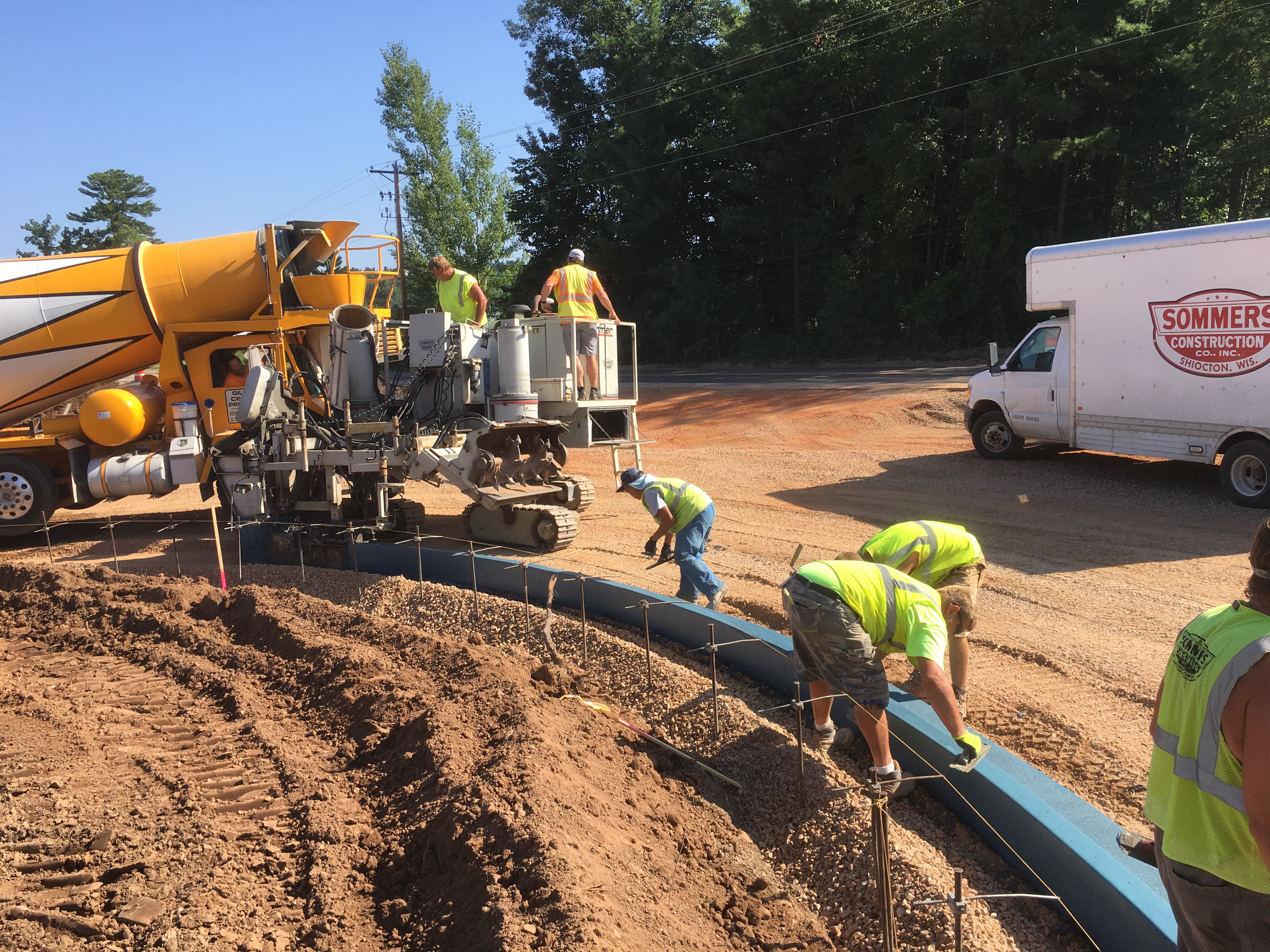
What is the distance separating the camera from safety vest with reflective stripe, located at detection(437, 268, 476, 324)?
35.4 feet

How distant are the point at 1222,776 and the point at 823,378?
23.2m

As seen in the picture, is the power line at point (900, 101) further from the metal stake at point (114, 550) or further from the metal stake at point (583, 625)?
the metal stake at point (114, 550)

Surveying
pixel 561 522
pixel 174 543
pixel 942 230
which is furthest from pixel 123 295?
pixel 942 230

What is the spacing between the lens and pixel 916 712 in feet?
16.0

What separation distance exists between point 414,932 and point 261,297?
9.36 metres

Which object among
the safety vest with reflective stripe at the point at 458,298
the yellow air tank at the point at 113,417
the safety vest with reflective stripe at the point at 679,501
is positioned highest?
the safety vest with reflective stripe at the point at 458,298

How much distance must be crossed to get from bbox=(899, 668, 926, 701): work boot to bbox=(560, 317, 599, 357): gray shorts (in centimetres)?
619

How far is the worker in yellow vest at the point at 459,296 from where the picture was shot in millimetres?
10797

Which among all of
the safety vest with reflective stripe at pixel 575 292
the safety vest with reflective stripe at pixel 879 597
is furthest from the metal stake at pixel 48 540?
the safety vest with reflective stripe at pixel 879 597

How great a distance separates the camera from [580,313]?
11.0m

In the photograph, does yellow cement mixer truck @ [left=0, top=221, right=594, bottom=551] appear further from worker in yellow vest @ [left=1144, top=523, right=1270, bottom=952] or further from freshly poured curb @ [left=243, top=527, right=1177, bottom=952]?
worker in yellow vest @ [left=1144, top=523, right=1270, bottom=952]

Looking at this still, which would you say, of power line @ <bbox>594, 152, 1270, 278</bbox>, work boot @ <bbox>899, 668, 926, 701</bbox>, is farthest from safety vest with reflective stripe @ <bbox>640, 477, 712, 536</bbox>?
power line @ <bbox>594, 152, 1270, 278</bbox>

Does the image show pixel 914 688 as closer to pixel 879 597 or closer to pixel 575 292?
pixel 879 597

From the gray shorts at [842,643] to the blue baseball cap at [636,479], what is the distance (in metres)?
3.05
